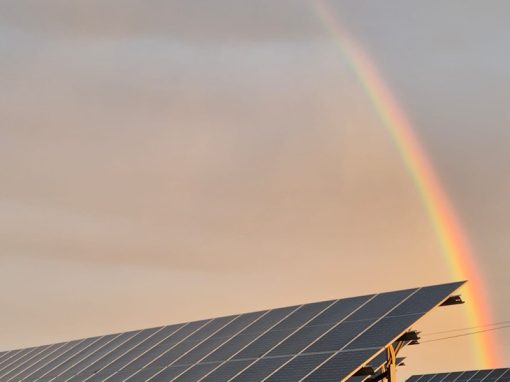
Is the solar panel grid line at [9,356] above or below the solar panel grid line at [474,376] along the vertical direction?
above

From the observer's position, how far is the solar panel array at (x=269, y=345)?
2544cm

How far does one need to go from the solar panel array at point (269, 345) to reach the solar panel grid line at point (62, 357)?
Result: 1.25 ft

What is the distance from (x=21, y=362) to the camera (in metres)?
47.5

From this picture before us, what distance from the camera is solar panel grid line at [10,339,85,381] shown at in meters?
42.4

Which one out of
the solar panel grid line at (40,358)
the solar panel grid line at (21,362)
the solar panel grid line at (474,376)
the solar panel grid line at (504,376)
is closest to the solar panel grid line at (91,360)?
the solar panel grid line at (40,358)

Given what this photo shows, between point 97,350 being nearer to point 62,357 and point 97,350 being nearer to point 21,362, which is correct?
point 62,357

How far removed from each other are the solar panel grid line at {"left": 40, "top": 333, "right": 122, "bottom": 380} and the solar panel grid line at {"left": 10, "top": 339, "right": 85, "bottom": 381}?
174 cm

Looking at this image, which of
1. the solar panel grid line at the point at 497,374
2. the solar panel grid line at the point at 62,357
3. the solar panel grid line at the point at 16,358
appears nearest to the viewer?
the solar panel grid line at the point at 62,357

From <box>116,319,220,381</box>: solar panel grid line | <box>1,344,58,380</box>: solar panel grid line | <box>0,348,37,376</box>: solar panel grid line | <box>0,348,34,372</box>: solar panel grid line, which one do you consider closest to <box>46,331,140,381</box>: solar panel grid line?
<box>116,319,220,381</box>: solar panel grid line

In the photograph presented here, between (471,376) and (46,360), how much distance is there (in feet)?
A: 86.4

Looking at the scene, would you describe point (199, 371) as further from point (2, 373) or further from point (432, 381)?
point (432, 381)

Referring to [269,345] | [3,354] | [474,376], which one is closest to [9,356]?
[3,354]

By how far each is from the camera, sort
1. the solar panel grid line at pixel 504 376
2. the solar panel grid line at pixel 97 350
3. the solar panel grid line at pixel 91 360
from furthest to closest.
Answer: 1. the solar panel grid line at pixel 504 376
2. the solar panel grid line at pixel 97 350
3. the solar panel grid line at pixel 91 360

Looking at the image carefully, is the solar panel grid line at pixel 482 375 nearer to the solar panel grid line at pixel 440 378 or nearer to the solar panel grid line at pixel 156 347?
the solar panel grid line at pixel 440 378
